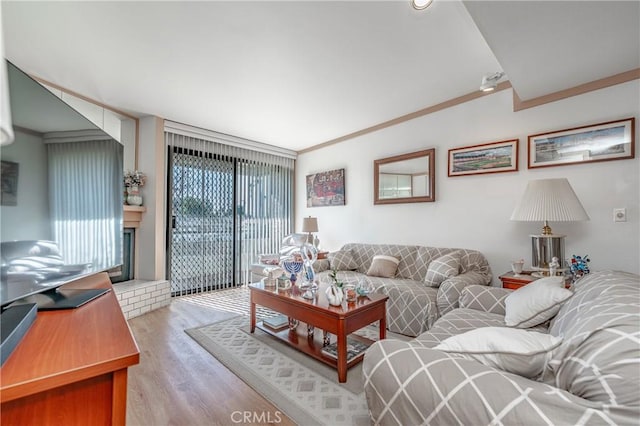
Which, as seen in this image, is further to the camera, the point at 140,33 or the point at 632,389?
the point at 140,33

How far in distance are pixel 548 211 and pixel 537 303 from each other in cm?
98

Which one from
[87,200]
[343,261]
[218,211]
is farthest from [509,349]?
[218,211]

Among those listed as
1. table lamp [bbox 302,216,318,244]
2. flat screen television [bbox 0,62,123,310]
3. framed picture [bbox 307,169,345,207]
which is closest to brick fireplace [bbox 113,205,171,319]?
flat screen television [bbox 0,62,123,310]

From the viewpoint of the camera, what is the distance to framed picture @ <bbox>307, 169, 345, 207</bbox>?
4.49 meters

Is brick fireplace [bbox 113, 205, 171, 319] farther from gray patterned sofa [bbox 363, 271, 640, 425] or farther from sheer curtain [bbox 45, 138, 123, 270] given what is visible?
gray patterned sofa [bbox 363, 271, 640, 425]

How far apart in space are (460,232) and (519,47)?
73.7 inches

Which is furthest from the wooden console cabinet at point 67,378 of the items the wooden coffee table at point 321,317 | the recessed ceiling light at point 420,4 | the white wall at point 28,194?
the recessed ceiling light at point 420,4

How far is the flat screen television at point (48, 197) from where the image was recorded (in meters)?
0.93

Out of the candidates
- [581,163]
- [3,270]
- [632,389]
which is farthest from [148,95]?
[581,163]

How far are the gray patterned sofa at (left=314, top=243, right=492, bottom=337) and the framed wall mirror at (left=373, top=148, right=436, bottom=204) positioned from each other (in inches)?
25.7

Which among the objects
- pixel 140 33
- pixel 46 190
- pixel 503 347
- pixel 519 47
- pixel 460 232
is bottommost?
pixel 503 347

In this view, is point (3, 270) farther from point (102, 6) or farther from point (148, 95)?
point (148, 95)

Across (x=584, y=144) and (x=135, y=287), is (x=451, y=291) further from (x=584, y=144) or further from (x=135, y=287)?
(x=135, y=287)

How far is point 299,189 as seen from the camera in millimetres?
5305
